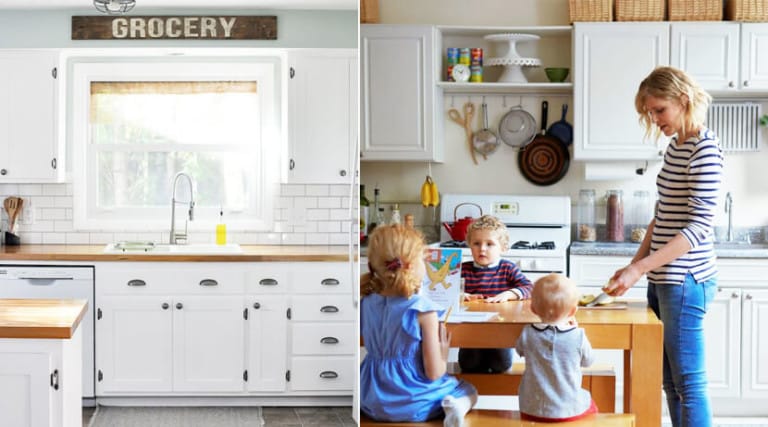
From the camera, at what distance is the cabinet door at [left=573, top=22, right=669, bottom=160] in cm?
153

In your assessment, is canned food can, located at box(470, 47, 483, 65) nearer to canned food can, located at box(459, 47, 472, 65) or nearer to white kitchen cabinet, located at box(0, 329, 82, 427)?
canned food can, located at box(459, 47, 472, 65)

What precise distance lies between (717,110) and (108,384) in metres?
1.88

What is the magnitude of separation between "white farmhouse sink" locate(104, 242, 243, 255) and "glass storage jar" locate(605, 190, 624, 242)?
2.34 ft

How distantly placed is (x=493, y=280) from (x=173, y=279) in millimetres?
463

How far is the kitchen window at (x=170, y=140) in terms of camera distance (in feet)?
3.77

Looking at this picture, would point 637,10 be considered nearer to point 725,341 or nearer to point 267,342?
point 725,341

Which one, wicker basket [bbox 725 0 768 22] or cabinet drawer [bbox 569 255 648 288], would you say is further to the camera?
wicker basket [bbox 725 0 768 22]

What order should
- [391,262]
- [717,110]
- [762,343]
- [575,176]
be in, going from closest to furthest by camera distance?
[391,262]
[575,176]
[762,343]
[717,110]

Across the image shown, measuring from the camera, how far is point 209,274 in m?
1.24

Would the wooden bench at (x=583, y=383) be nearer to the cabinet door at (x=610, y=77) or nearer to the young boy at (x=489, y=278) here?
the young boy at (x=489, y=278)

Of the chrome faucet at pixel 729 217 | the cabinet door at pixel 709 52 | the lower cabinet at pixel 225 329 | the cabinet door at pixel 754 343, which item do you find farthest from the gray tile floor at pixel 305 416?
the chrome faucet at pixel 729 217

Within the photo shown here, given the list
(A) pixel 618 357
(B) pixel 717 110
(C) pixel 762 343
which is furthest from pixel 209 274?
(B) pixel 717 110

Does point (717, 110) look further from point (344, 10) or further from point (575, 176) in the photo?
point (344, 10)

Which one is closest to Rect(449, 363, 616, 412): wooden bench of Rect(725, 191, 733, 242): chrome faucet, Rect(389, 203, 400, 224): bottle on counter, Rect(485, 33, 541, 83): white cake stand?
Rect(389, 203, 400, 224): bottle on counter
